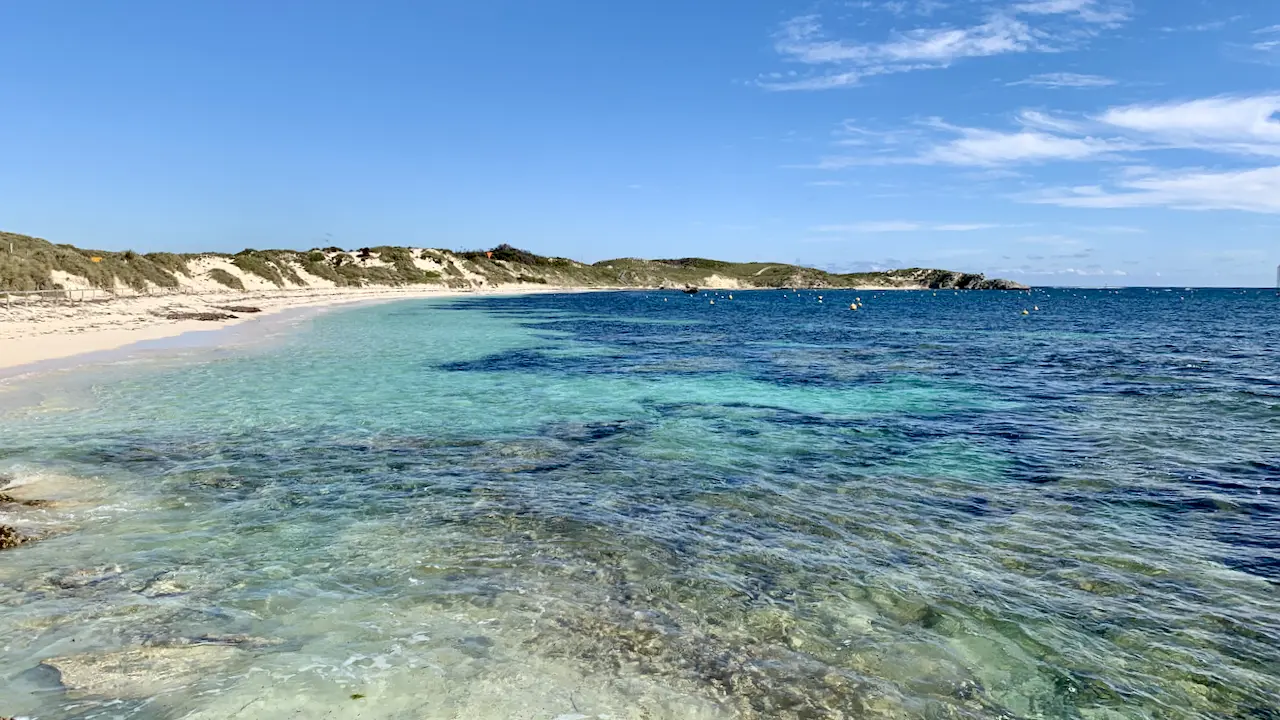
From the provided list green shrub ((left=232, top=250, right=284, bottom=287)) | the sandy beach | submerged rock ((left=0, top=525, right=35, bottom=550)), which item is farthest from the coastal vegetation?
submerged rock ((left=0, top=525, right=35, bottom=550))

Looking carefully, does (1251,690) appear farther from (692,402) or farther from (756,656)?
(692,402)

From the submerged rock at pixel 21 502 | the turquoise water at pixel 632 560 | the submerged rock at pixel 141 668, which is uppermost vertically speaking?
the submerged rock at pixel 21 502

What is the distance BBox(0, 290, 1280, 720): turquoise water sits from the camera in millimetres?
5746

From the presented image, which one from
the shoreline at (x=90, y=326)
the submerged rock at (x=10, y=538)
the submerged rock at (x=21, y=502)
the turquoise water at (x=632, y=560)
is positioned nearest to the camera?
the turquoise water at (x=632, y=560)

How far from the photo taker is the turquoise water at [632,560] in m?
5.75

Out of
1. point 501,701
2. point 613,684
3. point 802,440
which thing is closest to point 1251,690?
point 613,684

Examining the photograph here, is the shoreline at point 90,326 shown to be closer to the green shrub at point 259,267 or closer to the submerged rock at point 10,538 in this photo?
the submerged rock at point 10,538

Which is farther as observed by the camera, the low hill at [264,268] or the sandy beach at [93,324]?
the low hill at [264,268]

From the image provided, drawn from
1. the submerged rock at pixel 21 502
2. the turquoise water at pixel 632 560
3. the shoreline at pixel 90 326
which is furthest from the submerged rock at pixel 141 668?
the shoreline at pixel 90 326

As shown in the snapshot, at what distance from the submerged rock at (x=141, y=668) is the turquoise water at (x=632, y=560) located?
1.2 inches

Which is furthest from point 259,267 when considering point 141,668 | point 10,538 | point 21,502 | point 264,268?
point 141,668

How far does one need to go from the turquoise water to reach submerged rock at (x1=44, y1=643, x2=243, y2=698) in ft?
0.10

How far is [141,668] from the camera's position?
569 cm

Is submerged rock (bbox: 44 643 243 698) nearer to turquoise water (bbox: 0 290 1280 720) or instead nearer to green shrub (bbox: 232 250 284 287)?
turquoise water (bbox: 0 290 1280 720)
